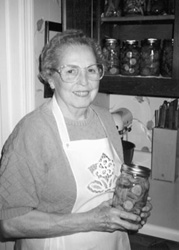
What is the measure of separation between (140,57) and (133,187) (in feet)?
2.88

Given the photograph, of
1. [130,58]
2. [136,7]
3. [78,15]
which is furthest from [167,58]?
[78,15]

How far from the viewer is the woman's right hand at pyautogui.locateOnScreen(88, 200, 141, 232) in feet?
2.62

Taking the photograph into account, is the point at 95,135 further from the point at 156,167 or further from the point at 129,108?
the point at 129,108

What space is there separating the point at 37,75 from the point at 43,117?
28cm

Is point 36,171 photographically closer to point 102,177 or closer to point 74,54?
point 102,177

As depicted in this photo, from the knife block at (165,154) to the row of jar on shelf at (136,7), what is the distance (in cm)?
63

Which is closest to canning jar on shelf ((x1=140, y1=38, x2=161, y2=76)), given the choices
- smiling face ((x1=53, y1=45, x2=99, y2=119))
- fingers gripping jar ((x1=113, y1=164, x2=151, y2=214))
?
smiling face ((x1=53, y1=45, x2=99, y2=119))

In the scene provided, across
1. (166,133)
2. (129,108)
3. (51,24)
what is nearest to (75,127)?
(51,24)

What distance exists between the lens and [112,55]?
1.54 m

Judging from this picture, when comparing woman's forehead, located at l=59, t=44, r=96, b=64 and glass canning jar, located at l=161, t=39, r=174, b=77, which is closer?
woman's forehead, located at l=59, t=44, r=96, b=64

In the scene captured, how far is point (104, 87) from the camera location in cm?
154

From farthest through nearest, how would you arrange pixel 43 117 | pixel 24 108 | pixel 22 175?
pixel 24 108, pixel 43 117, pixel 22 175

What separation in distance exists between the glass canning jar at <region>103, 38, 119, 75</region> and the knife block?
0.43m

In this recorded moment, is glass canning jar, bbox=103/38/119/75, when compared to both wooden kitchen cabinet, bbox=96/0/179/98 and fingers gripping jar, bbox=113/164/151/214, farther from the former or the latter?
fingers gripping jar, bbox=113/164/151/214
